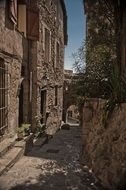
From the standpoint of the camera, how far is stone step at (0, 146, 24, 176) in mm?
6434

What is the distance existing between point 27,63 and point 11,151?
4.48 m

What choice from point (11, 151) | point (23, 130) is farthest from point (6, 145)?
point (23, 130)

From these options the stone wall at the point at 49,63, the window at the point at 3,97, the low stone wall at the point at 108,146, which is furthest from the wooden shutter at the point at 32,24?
the low stone wall at the point at 108,146

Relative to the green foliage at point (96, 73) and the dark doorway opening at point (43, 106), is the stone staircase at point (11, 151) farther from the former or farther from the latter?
the dark doorway opening at point (43, 106)

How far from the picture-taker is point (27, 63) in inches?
445

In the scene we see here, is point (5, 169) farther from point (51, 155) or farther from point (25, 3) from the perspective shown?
point (25, 3)

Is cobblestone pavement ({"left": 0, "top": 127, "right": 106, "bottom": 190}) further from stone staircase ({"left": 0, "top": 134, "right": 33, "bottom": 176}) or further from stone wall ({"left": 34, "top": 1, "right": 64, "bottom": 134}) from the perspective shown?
stone wall ({"left": 34, "top": 1, "right": 64, "bottom": 134})

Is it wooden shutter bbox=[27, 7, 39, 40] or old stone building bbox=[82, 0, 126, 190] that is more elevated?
wooden shutter bbox=[27, 7, 39, 40]

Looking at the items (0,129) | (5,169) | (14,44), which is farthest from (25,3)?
(5,169)

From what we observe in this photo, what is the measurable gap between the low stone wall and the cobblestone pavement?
389 millimetres

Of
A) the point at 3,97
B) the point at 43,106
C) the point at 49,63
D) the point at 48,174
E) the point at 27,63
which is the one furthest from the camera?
the point at 49,63

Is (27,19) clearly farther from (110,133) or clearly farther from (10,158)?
(110,133)

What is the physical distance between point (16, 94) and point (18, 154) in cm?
251

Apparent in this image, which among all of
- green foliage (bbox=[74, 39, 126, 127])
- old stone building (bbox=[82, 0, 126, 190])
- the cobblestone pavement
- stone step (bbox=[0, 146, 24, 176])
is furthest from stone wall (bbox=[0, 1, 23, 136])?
old stone building (bbox=[82, 0, 126, 190])
